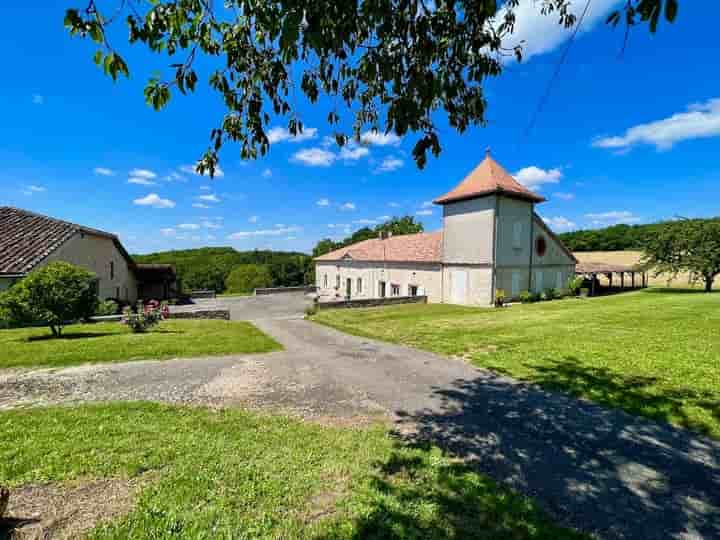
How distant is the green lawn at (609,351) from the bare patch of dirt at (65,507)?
6677mm

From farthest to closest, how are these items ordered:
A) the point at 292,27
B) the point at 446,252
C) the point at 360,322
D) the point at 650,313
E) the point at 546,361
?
the point at 446,252 → the point at 360,322 → the point at 650,313 → the point at 546,361 → the point at 292,27

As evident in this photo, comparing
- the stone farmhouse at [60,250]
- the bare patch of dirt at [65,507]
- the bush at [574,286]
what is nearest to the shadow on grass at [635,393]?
the bare patch of dirt at [65,507]

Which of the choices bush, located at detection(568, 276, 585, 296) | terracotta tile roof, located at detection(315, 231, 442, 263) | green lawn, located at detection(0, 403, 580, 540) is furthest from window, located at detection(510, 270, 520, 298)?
green lawn, located at detection(0, 403, 580, 540)

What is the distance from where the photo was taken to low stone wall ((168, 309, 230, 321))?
1677cm

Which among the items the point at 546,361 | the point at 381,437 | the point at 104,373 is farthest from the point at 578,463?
the point at 104,373

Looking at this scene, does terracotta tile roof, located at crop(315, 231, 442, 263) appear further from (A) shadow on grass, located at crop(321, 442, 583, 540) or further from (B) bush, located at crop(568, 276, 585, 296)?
(A) shadow on grass, located at crop(321, 442, 583, 540)

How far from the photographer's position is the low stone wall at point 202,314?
16769 millimetres

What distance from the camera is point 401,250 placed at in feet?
92.2

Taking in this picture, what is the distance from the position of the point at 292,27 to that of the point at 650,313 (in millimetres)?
17197

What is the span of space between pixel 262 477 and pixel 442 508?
6.00 ft

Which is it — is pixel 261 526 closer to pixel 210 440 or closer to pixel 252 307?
pixel 210 440

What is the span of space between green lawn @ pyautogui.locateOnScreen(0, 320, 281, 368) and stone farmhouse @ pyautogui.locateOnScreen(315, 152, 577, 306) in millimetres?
15360

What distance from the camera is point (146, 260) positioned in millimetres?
60719

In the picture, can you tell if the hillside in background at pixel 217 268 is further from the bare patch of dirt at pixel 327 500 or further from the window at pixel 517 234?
the bare patch of dirt at pixel 327 500
